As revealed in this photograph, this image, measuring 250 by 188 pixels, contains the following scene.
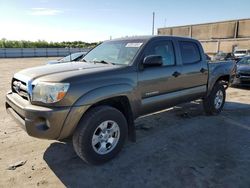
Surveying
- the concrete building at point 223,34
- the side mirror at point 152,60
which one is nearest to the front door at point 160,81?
the side mirror at point 152,60

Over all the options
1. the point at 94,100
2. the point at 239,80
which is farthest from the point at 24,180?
the point at 239,80

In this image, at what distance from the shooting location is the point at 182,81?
16.2ft

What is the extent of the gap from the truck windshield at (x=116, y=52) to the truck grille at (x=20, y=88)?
136 cm

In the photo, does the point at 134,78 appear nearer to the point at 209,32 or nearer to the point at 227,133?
the point at 227,133

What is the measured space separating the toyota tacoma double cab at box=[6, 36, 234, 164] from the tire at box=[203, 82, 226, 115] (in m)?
0.98

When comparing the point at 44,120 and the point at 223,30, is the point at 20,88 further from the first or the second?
the point at 223,30

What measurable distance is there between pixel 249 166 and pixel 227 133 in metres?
1.39

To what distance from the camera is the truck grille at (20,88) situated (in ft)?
11.7

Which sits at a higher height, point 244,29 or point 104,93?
point 244,29

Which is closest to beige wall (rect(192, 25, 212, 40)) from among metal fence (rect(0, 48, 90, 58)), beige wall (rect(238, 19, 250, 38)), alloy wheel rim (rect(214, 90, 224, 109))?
beige wall (rect(238, 19, 250, 38))

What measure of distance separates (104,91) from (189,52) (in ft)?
8.38

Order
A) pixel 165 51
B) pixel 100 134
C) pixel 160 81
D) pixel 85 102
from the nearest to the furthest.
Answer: pixel 85 102
pixel 100 134
pixel 160 81
pixel 165 51

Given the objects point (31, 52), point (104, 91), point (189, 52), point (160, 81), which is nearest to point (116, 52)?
point (160, 81)

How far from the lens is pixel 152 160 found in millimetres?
3850
